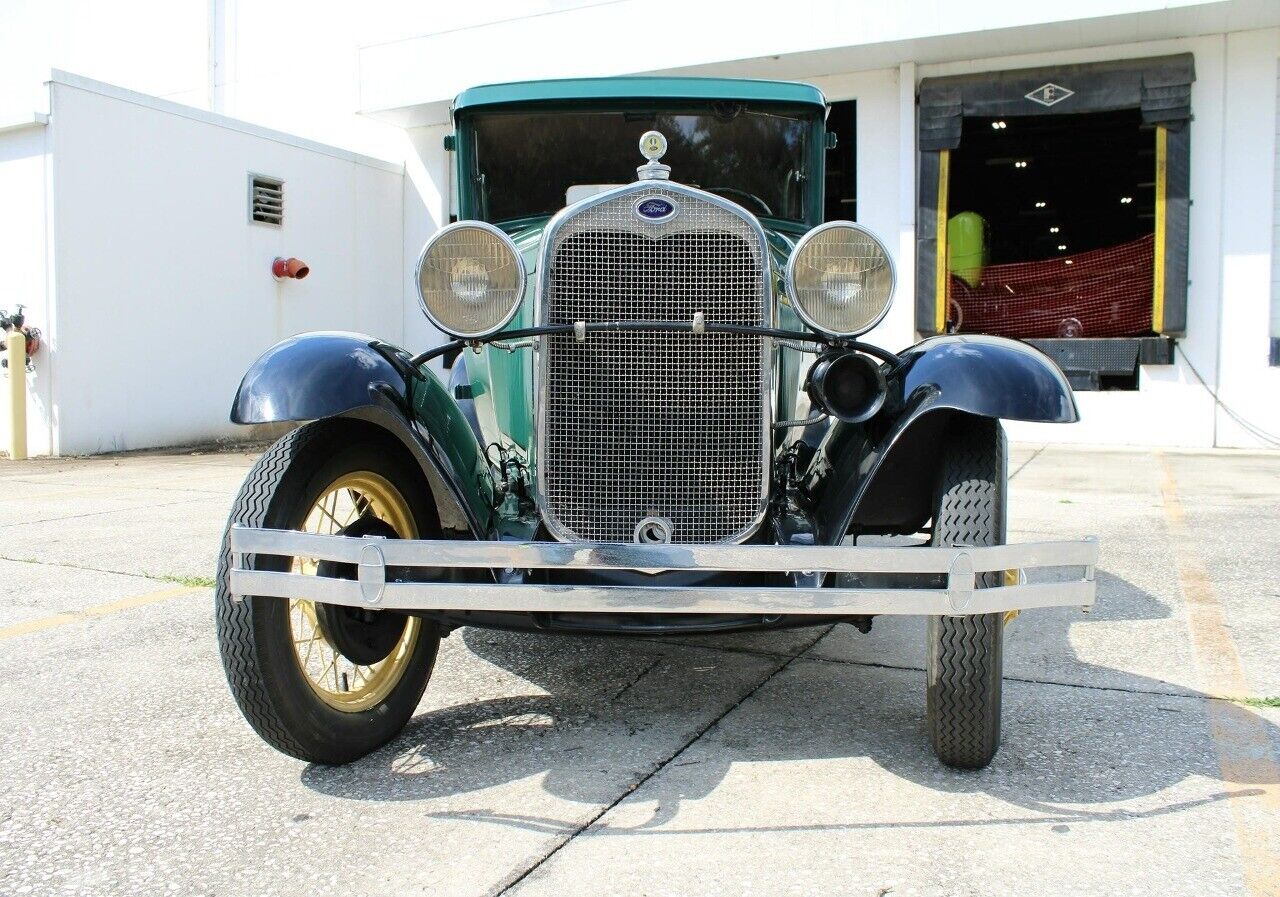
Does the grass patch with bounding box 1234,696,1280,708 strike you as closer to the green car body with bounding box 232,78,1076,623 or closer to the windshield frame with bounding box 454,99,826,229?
the green car body with bounding box 232,78,1076,623

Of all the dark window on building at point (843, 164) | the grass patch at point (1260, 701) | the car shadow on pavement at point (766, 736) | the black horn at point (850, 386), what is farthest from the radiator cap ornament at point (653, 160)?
the dark window on building at point (843, 164)

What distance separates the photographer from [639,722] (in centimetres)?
294

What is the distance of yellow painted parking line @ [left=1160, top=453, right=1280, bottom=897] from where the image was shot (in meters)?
2.16

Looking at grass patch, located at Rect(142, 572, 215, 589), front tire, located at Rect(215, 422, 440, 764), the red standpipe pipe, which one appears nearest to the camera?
front tire, located at Rect(215, 422, 440, 764)

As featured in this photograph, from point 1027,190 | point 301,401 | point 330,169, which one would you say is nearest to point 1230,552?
point 301,401

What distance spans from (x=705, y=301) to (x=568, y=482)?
23.1 inches

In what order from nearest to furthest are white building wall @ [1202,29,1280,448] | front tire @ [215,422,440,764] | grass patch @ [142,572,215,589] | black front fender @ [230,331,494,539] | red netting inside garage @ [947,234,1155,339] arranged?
front tire @ [215,422,440,764], black front fender @ [230,331,494,539], grass patch @ [142,572,215,589], white building wall @ [1202,29,1280,448], red netting inside garage @ [947,234,1155,339]

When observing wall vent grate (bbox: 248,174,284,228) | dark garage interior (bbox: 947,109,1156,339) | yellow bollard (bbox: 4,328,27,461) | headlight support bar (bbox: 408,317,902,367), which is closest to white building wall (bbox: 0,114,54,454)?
yellow bollard (bbox: 4,328,27,461)

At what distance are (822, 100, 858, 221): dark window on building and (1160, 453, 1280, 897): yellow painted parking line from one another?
928cm

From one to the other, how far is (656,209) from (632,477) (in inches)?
27.0

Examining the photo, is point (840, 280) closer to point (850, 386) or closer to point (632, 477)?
point (850, 386)

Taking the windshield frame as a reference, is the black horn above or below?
below

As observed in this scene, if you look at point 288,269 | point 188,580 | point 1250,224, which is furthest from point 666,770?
point 288,269

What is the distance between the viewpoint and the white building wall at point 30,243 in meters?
9.59
